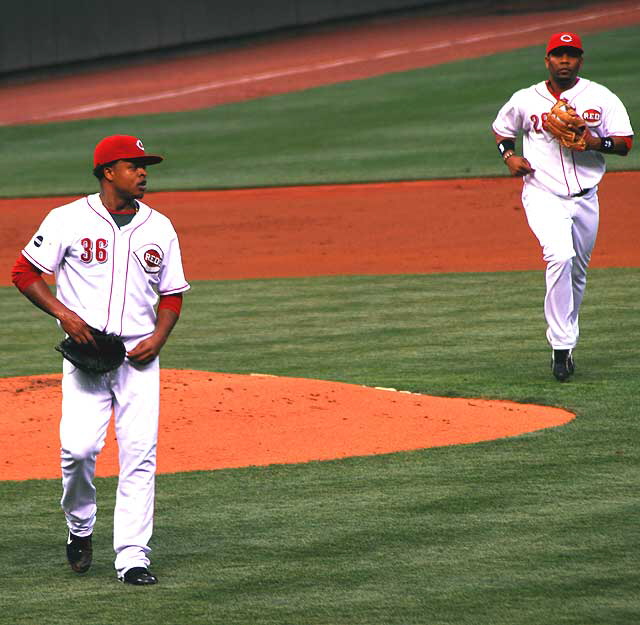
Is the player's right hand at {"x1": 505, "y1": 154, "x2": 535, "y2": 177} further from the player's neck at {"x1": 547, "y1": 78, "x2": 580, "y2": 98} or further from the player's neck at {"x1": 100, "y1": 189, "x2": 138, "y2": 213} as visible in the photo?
the player's neck at {"x1": 100, "y1": 189, "x2": 138, "y2": 213}

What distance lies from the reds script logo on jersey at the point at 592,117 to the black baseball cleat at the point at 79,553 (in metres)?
5.11

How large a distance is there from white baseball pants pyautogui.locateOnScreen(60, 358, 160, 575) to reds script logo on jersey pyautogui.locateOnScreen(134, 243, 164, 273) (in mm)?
384

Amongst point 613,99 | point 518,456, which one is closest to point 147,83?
point 613,99

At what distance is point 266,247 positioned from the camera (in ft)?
58.9

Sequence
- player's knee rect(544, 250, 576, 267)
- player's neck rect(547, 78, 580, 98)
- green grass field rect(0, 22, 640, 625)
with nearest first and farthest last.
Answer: green grass field rect(0, 22, 640, 625), player's knee rect(544, 250, 576, 267), player's neck rect(547, 78, 580, 98)

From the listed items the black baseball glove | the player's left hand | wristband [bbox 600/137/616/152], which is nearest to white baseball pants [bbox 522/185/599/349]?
wristband [bbox 600/137/616/152]

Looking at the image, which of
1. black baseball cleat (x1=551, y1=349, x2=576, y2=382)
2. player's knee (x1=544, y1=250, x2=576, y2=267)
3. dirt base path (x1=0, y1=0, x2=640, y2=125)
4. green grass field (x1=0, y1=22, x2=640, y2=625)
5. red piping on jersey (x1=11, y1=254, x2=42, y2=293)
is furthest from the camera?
dirt base path (x1=0, y1=0, x2=640, y2=125)

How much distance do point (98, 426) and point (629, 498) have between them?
2.54 m

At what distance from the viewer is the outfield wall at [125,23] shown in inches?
1241

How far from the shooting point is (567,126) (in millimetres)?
9617

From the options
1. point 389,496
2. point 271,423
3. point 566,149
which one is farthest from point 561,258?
point 389,496

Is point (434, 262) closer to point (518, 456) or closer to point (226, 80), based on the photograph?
point (518, 456)

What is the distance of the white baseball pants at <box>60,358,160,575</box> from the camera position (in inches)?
232

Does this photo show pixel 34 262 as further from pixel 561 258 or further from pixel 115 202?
pixel 561 258
